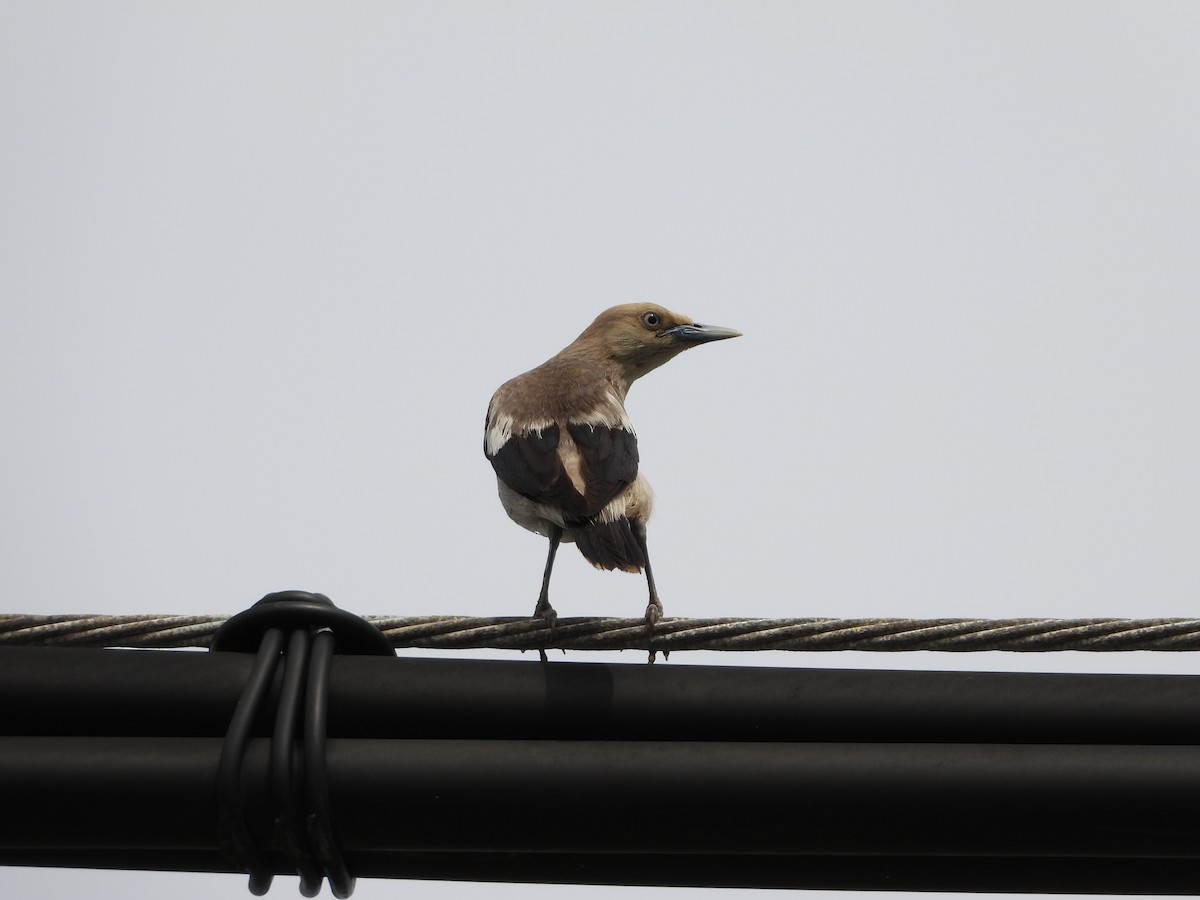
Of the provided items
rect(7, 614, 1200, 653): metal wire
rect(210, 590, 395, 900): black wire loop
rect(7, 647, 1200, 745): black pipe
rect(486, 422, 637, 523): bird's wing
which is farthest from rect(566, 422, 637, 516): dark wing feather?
rect(210, 590, 395, 900): black wire loop

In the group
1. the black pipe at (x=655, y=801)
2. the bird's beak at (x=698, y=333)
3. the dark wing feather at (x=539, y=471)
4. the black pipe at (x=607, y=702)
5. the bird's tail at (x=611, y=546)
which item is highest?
the bird's beak at (x=698, y=333)

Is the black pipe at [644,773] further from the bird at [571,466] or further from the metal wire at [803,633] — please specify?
the bird at [571,466]

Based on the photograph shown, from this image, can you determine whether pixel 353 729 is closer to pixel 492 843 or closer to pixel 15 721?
pixel 492 843

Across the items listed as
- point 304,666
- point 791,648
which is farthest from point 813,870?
point 304,666

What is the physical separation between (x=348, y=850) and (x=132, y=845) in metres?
0.41

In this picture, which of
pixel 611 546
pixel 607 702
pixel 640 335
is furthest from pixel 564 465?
pixel 640 335

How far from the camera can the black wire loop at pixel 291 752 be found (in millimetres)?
2371

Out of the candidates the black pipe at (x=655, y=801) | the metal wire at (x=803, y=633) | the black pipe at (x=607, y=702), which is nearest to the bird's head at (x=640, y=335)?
the metal wire at (x=803, y=633)

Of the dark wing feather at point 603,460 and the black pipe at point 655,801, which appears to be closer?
the black pipe at point 655,801

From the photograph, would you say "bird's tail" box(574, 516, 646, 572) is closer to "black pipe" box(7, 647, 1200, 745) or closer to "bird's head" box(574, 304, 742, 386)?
"black pipe" box(7, 647, 1200, 745)

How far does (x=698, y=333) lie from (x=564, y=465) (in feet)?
10.0

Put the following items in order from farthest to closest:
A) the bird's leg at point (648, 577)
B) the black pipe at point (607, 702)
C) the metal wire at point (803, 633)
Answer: the bird's leg at point (648, 577) < the metal wire at point (803, 633) < the black pipe at point (607, 702)

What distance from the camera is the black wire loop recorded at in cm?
237

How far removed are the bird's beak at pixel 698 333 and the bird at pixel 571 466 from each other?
33.4 inches
